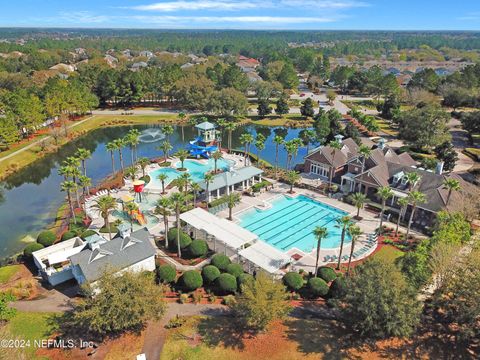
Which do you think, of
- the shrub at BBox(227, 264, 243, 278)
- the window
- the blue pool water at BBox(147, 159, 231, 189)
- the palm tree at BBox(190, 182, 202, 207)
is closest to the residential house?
the shrub at BBox(227, 264, 243, 278)

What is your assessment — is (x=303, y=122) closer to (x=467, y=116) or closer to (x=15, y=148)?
(x=467, y=116)

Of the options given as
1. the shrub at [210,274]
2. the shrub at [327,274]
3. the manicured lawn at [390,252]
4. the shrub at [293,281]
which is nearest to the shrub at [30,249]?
the shrub at [210,274]

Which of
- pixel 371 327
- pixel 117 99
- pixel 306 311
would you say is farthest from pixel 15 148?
pixel 371 327

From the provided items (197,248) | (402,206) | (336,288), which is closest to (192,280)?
(197,248)

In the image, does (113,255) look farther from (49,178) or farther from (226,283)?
(49,178)

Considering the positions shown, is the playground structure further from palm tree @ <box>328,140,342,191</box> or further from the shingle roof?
the shingle roof

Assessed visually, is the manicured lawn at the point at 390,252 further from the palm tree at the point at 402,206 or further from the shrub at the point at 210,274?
the shrub at the point at 210,274

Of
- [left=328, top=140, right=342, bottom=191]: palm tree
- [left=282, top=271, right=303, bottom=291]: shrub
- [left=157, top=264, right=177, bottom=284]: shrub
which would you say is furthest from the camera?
[left=328, top=140, right=342, bottom=191]: palm tree
